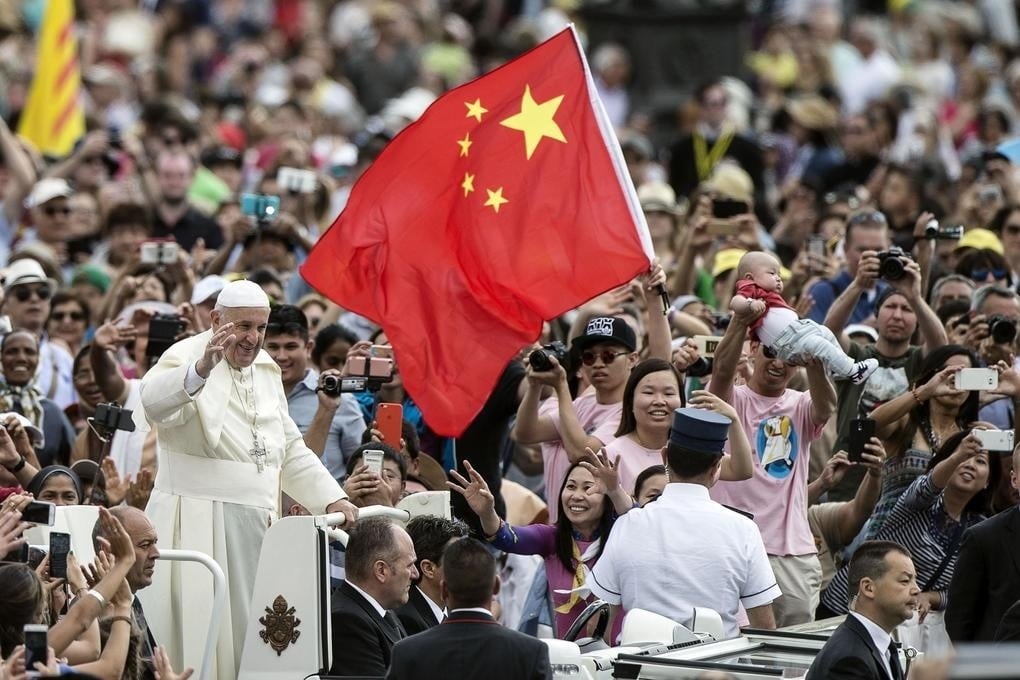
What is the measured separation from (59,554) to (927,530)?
14.4ft

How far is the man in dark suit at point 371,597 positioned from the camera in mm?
9547

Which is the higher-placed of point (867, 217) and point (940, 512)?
point (867, 217)

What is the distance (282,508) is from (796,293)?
12.8 feet

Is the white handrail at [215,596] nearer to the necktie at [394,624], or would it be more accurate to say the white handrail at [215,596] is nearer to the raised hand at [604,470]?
the necktie at [394,624]

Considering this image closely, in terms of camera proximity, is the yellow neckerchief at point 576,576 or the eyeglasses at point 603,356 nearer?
the yellow neckerchief at point 576,576

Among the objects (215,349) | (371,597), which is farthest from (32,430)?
(371,597)

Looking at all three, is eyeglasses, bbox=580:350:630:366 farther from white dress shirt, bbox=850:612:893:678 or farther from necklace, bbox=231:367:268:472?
white dress shirt, bbox=850:612:893:678

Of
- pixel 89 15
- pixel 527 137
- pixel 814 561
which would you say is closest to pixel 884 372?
pixel 814 561

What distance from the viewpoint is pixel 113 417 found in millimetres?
11062

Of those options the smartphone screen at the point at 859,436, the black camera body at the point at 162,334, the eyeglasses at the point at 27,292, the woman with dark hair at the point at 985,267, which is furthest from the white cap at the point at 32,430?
the woman with dark hair at the point at 985,267

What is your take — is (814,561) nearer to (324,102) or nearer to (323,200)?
(323,200)

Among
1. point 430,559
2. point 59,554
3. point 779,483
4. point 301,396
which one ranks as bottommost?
point 430,559

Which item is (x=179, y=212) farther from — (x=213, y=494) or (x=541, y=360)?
(x=213, y=494)

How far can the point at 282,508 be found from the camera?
12008 millimetres
